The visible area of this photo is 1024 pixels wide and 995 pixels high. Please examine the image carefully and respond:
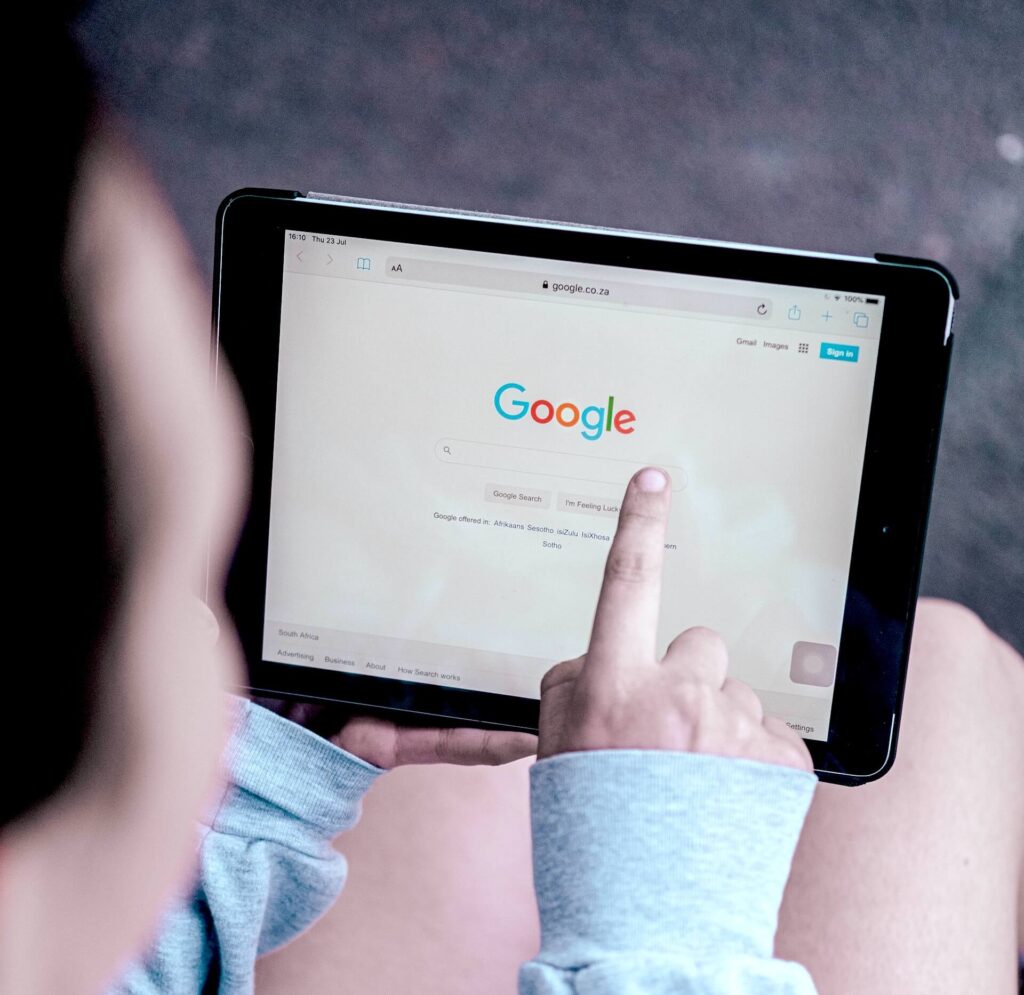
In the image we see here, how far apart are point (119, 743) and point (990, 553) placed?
2.45 feet

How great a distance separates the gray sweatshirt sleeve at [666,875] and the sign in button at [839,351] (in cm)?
20

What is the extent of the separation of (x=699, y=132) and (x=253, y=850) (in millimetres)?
717

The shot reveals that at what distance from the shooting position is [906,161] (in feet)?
2.85

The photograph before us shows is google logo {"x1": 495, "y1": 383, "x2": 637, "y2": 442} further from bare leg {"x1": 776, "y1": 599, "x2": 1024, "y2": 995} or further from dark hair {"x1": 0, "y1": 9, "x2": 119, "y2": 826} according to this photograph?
bare leg {"x1": 776, "y1": 599, "x2": 1024, "y2": 995}

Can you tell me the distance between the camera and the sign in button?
0.46 m

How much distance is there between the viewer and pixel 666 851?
38 cm

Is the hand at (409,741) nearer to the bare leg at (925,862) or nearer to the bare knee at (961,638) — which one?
the bare leg at (925,862)

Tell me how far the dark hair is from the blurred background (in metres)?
0.51

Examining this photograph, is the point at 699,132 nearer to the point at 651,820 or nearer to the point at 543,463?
the point at 543,463

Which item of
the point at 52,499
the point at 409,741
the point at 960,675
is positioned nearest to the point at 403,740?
the point at 409,741

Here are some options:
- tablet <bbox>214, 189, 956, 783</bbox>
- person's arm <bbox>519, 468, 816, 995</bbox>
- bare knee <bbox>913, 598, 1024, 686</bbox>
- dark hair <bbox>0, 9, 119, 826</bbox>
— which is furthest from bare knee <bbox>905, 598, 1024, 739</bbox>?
dark hair <bbox>0, 9, 119, 826</bbox>

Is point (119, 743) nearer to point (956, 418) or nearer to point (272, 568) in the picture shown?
point (272, 568)

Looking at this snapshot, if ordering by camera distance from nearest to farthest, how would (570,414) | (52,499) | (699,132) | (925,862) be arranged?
(52,499), (570,414), (925,862), (699,132)

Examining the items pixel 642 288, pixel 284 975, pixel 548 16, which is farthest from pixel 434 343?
pixel 548 16
